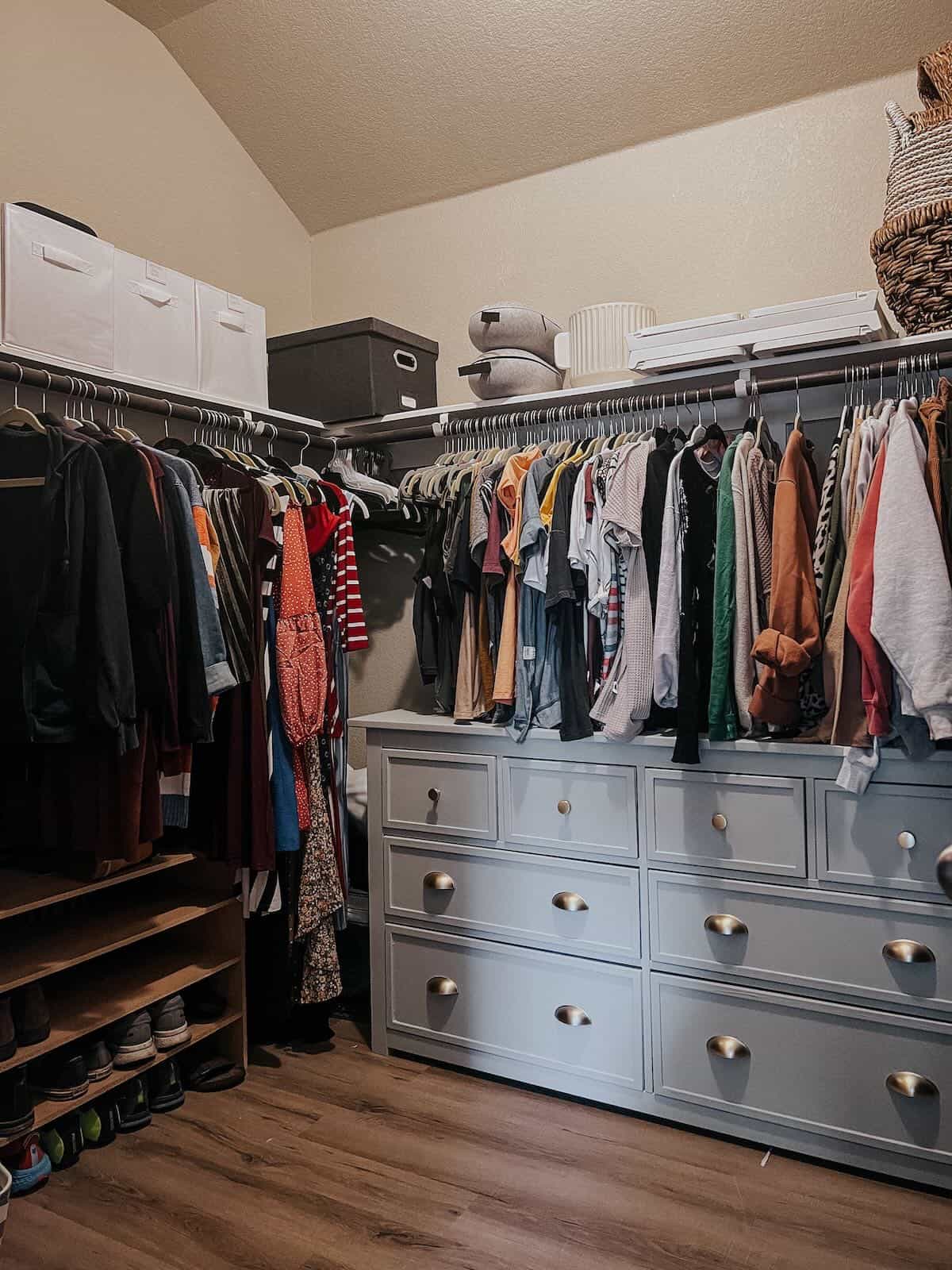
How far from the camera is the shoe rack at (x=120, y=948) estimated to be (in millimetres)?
2076

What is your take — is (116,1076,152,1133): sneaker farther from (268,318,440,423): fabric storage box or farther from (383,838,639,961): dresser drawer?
(268,318,440,423): fabric storage box

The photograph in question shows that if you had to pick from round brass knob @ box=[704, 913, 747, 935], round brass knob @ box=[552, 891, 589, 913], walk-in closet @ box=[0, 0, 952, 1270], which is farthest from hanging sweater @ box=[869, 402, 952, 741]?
round brass knob @ box=[552, 891, 589, 913]

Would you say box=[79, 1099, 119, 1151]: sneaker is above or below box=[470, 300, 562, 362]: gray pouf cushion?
below

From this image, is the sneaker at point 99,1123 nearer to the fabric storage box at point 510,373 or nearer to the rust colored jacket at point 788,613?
the rust colored jacket at point 788,613

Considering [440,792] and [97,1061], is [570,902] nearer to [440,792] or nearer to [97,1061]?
[440,792]

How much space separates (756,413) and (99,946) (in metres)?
2.05

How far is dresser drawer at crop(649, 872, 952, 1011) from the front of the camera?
200 centimetres

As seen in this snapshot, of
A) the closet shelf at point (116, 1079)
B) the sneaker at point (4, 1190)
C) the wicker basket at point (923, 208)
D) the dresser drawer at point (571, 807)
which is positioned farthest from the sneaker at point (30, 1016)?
the wicker basket at point (923, 208)

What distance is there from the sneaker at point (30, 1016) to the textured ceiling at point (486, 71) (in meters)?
2.60

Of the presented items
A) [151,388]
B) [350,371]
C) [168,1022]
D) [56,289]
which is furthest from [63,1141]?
[350,371]

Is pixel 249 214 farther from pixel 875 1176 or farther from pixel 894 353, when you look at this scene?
pixel 875 1176

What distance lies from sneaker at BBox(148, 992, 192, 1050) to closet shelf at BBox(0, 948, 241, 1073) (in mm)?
32

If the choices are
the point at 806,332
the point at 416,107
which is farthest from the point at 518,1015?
the point at 416,107

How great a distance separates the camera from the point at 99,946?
2.19 metres
